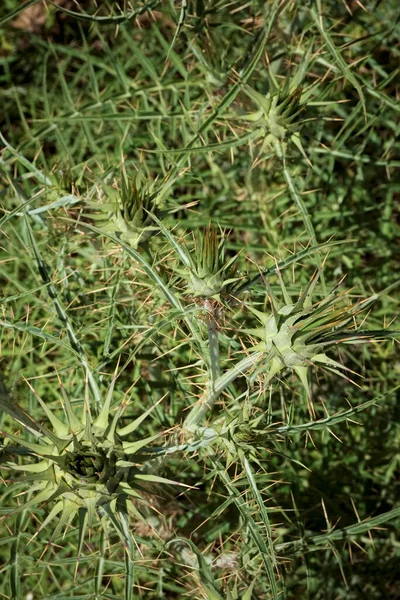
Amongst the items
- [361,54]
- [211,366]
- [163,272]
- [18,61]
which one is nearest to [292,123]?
[163,272]

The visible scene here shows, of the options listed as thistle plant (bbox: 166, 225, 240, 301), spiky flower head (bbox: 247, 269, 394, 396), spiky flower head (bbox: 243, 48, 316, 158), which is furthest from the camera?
spiky flower head (bbox: 243, 48, 316, 158)

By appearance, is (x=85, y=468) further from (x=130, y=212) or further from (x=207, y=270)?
(x=130, y=212)

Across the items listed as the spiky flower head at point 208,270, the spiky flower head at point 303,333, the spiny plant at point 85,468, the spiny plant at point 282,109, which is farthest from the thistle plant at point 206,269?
the spiny plant at point 282,109

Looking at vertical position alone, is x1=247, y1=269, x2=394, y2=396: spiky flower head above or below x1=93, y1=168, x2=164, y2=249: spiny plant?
below

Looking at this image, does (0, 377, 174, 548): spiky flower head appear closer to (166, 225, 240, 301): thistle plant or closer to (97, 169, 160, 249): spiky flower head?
(166, 225, 240, 301): thistle plant

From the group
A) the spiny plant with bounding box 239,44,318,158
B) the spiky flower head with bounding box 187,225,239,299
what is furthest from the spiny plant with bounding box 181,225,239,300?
the spiny plant with bounding box 239,44,318,158

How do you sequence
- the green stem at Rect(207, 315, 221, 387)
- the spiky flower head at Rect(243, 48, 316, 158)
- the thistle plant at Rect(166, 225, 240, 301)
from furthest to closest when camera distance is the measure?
the spiky flower head at Rect(243, 48, 316, 158) → the green stem at Rect(207, 315, 221, 387) → the thistle plant at Rect(166, 225, 240, 301)

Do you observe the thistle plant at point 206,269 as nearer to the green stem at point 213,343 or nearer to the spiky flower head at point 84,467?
the green stem at point 213,343

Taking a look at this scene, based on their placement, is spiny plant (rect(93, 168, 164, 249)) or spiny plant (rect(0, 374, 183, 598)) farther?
spiny plant (rect(93, 168, 164, 249))
